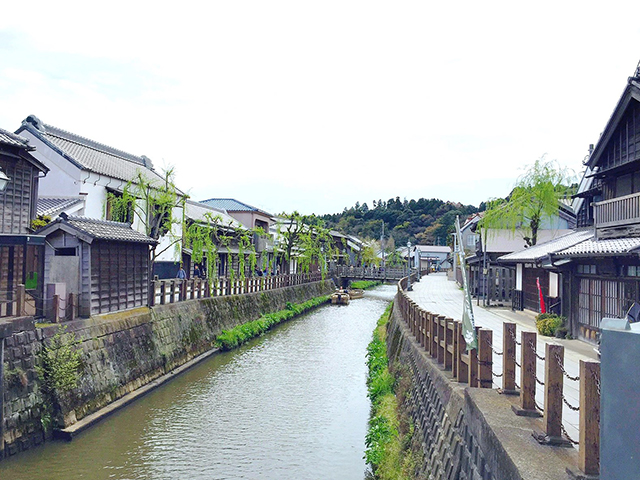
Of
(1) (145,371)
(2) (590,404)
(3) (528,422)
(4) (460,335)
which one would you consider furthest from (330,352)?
(2) (590,404)

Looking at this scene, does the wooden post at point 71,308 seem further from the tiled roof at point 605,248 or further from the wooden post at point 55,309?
the tiled roof at point 605,248

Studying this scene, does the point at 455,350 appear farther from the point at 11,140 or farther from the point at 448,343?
the point at 11,140

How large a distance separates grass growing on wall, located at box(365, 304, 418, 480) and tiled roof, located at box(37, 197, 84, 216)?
13.7 m

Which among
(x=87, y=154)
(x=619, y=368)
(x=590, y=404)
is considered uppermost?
(x=87, y=154)

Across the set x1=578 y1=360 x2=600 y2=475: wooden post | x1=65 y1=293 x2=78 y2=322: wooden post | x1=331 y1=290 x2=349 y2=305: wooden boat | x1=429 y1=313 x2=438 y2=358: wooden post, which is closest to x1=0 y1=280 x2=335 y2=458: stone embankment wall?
x1=65 y1=293 x2=78 y2=322: wooden post

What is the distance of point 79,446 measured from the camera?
440 inches

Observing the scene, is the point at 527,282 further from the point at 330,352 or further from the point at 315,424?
the point at 315,424

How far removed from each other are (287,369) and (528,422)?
1437 centimetres

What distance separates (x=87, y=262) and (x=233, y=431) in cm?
638

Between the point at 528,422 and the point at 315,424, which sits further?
the point at 315,424

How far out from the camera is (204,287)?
23844mm

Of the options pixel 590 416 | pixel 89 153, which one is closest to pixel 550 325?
pixel 590 416

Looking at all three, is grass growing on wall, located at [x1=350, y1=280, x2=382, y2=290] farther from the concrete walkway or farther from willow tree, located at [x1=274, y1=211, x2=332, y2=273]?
the concrete walkway

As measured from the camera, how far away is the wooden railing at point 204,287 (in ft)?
64.0
